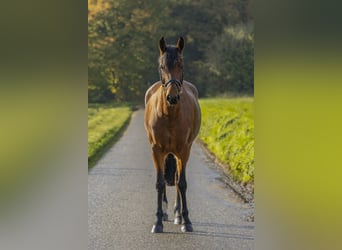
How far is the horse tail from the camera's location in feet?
6.32

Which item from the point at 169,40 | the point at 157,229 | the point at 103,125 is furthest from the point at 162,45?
the point at 157,229

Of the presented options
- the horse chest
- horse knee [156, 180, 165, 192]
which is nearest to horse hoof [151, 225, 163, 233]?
horse knee [156, 180, 165, 192]

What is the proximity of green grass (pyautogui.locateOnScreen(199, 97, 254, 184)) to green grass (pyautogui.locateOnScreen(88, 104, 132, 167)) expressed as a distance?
0.29 metres

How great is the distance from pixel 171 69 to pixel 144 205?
0.55 meters

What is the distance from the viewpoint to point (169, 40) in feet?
4.58

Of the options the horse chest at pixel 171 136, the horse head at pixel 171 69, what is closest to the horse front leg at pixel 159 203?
the horse chest at pixel 171 136

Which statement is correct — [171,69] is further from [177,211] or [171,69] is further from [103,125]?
[177,211]

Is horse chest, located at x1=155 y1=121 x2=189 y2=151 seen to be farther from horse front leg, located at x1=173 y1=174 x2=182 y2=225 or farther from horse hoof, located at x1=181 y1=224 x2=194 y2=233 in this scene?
horse hoof, located at x1=181 y1=224 x2=194 y2=233
